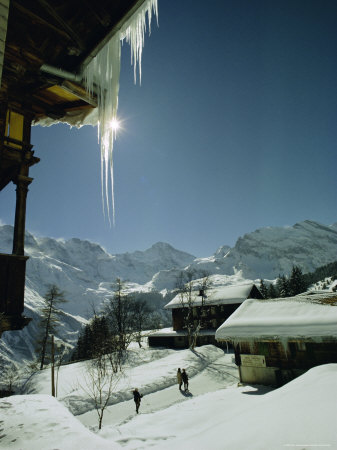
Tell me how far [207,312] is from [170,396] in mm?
22441

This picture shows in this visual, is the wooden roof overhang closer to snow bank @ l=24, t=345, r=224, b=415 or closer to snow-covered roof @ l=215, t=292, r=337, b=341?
snow-covered roof @ l=215, t=292, r=337, b=341

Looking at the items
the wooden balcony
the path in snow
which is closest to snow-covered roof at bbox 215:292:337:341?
the path in snow

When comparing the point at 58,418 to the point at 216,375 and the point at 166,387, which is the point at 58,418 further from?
the point at 216,375

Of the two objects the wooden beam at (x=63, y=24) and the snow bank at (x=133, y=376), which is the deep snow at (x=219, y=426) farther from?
the snow bank at (x=133, y=376)

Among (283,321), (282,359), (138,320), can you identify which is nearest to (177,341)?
(138,320)

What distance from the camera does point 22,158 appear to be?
269 inches

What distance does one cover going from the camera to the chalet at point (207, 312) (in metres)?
35.9

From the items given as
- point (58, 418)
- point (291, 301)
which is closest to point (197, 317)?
point (291, 301)

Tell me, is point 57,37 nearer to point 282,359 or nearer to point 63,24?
point 63,24

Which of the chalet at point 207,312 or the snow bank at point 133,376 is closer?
the snow bank at point 133,376

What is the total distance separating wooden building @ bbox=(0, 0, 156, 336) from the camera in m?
4.48

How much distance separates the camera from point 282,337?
12.1 meters

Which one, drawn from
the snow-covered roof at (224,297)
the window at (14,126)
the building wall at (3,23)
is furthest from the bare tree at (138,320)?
the building wall at (3,23)

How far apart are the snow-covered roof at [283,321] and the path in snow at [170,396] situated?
541 centimetres
